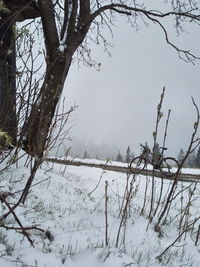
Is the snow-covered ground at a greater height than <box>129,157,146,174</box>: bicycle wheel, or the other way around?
<box>129,157,146,174</box>: bicycle wheel

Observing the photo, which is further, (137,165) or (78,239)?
(137,165)

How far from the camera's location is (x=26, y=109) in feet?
11.5

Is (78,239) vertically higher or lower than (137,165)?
lower

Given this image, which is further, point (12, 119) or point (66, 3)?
point (66, 3)

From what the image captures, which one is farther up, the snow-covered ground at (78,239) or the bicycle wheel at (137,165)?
the bicycle wheel at (137,165)

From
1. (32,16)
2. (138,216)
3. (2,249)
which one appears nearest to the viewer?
(2,249)

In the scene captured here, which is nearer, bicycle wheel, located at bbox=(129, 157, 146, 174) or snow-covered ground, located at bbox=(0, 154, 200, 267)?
snow-covered ground, located at bbox=(0, 154, 200, 267)

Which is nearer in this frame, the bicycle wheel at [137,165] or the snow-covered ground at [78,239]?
the snow-covered ground at [78,239]

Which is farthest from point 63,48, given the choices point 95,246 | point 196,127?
point 95,246

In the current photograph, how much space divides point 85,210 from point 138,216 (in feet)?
2.29

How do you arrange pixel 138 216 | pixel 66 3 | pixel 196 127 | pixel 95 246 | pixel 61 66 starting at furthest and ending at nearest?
pixel 66 3 < pixel 61 66 < pixel 138 216 < pixel 196 127 < pixel 95 246

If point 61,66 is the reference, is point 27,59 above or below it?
below

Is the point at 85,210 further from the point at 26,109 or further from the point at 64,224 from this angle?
the point at 26,109

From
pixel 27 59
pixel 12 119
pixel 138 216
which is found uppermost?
pixel 27 59
